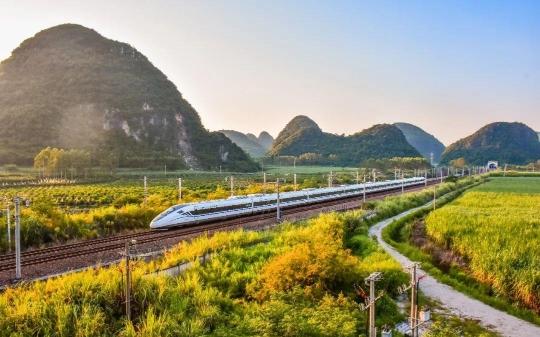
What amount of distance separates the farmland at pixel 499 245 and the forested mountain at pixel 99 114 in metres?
97.4

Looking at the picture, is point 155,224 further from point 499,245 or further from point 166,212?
point 499,245

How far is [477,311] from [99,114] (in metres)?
154

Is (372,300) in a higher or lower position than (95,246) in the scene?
higher

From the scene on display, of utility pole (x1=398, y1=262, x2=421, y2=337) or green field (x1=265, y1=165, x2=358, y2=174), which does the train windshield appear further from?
green field (x1=265, y1=165, x2=358, y2=174)

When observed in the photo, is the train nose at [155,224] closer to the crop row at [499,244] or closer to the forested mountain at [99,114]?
the crop row at [499,244]

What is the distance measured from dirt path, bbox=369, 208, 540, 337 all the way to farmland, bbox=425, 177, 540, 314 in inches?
70.3

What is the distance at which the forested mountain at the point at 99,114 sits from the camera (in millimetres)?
132625

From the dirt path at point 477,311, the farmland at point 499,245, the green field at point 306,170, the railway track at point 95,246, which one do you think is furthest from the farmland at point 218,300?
the green field at point 306,170

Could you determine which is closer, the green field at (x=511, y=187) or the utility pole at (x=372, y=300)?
the utility pole at (x=372, y=300)

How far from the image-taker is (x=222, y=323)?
12844 mm

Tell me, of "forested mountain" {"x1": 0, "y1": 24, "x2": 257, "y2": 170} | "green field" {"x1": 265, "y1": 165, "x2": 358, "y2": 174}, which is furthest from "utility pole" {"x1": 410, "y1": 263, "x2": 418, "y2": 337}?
"green field" {"x1": 265, "y1": 165, "x2": 358, "y2": 174}

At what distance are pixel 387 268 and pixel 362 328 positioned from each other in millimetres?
6702

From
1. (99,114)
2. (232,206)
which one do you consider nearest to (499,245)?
(232,206)

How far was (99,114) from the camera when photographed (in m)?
155
